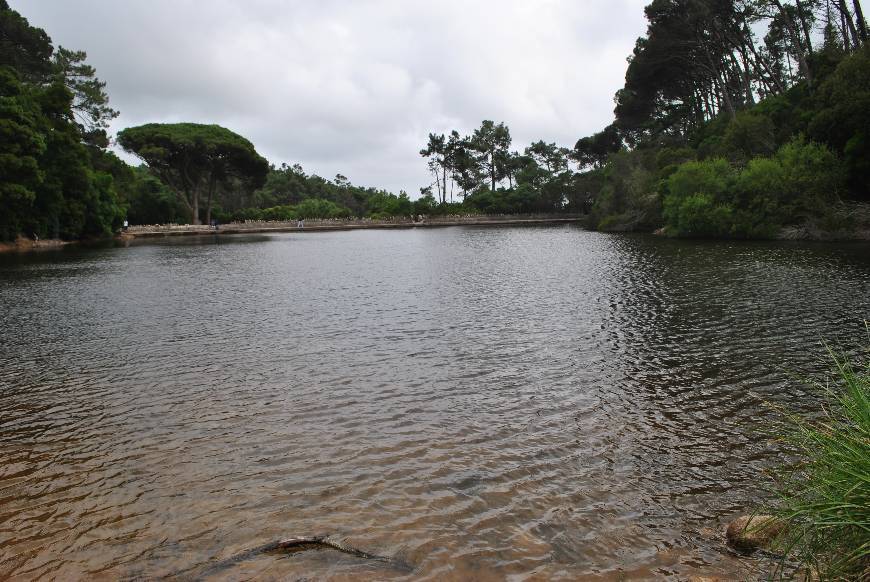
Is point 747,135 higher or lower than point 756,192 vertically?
higher

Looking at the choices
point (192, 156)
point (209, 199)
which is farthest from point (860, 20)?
point (209, 199)

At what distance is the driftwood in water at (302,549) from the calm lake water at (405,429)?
9cm

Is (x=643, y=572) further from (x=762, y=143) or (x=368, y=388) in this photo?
(x=762, y=143)

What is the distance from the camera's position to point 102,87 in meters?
65.7

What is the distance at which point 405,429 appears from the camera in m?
8.43

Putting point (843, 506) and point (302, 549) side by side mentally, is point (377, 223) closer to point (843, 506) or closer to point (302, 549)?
point (302, 549)

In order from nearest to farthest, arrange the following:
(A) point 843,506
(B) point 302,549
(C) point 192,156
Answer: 1. (A) point 843,506
2. (B) point 302,549
3. (C) point 192,156

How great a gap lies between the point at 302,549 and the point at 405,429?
125 inches

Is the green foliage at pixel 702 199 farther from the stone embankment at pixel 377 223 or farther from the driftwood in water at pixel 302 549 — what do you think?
the stone embankment at pixel 377 223

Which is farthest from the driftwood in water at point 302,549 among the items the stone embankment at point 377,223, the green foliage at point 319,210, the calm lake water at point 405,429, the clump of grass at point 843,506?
the green foliage at point 319,210

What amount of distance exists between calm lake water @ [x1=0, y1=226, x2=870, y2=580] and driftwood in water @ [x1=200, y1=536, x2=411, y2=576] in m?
0.09

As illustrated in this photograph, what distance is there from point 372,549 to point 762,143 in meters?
51.3

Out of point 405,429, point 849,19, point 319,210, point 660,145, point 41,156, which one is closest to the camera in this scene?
point 405,429

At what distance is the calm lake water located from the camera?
5461mm
